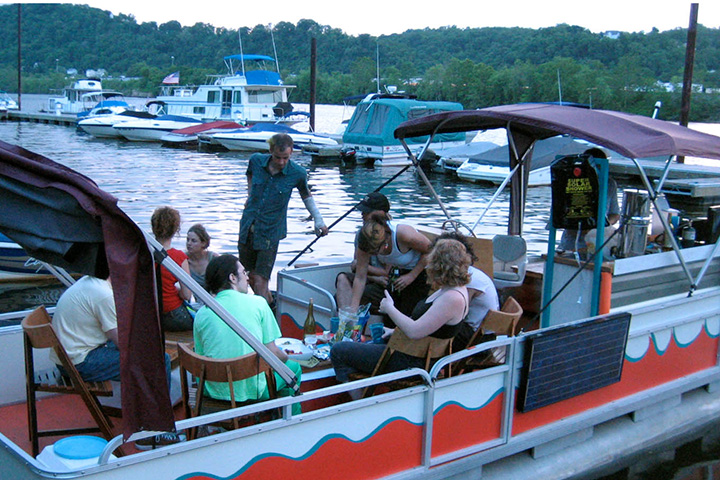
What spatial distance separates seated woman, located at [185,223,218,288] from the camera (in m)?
5.93

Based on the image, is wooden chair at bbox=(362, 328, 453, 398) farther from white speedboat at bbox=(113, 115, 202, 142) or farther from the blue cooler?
white speedboat at bbox=(113, 115, 202, 142)

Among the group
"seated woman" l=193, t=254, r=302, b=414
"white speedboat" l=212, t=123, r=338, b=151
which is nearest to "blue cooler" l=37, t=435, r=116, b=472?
"seated woman" l=193, t=254, r=302, b=414

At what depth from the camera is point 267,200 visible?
258 inches

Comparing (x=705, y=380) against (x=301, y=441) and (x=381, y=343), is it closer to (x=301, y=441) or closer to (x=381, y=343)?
(x=381, y=343)

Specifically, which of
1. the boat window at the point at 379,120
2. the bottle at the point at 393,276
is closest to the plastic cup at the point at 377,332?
the bottle at the point at 393,276

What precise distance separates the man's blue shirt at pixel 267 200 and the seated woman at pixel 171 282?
111 cm

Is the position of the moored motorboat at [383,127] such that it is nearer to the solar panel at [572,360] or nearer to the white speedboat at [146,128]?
the white speedboat at [146,128]

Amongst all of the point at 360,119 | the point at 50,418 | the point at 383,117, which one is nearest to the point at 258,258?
the point at 50,418

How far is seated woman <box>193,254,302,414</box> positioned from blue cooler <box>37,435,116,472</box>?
0.70 metres

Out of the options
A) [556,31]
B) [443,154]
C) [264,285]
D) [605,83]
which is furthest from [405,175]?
[556,31]

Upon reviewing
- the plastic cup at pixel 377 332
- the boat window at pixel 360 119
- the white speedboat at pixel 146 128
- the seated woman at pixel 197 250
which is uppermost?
the boat window at pixel 360 119

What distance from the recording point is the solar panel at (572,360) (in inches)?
182

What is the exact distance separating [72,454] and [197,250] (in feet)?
9.23

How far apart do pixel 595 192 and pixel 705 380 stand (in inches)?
92.0
